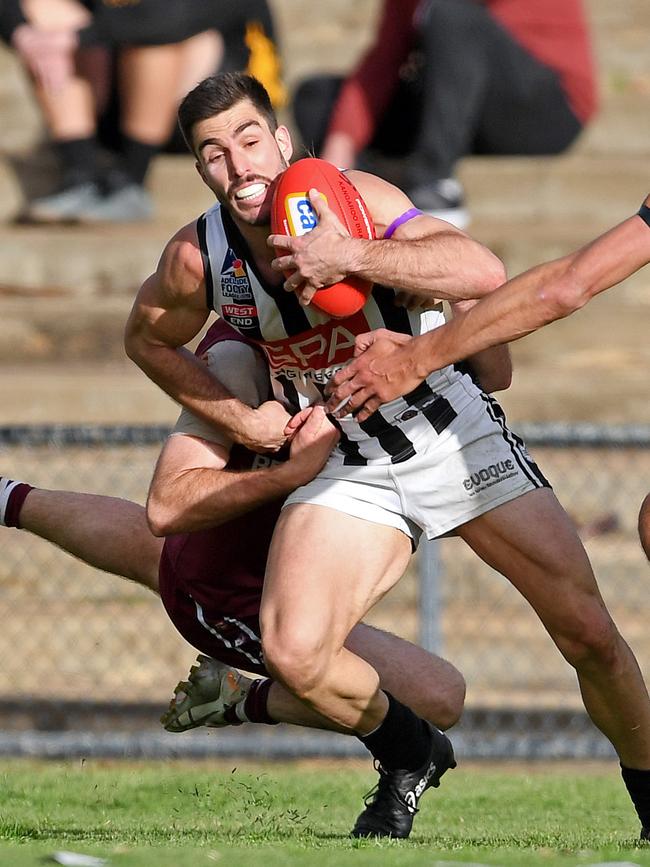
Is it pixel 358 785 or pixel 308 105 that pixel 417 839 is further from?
pixel 308 105

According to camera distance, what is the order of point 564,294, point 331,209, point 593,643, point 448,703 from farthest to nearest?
point 448,703
point 593,643
point 331,209
point 564,294

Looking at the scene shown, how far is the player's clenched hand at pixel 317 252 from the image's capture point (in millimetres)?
4117

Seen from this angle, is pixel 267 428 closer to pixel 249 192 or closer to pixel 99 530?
pixel 249 192

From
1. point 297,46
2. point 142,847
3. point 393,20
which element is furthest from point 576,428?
point 297,46

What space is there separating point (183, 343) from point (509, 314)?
3.67 feet

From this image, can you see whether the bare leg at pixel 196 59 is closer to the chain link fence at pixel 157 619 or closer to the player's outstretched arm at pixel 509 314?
the chain link fence at pixel 157 619

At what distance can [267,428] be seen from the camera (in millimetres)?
4641

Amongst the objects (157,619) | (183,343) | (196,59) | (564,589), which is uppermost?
(183,343)

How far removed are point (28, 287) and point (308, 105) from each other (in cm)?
221

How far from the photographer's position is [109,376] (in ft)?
29.7

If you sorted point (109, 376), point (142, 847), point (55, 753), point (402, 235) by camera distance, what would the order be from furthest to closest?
1. point (109, 376)
2. point (55, 753)
3. point (402, 235)
4. point (142, 847)

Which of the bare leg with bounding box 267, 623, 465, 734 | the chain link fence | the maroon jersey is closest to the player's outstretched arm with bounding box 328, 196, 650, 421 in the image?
the maroon jersey

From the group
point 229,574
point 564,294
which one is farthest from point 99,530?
point 564,294

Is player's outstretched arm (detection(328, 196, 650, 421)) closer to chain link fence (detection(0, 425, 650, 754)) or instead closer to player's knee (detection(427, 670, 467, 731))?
player's knee (detection(427, 670, 467, 731))
